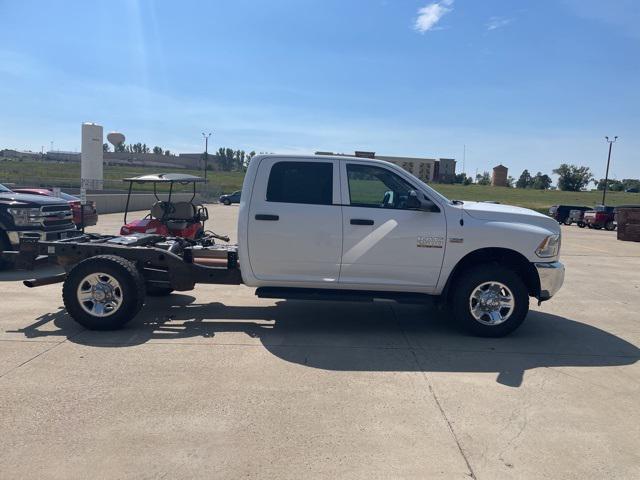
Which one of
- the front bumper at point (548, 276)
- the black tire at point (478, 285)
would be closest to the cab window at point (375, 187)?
the black tire at point (478, 285)

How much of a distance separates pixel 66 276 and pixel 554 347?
571cm

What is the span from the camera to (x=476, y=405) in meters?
4.06

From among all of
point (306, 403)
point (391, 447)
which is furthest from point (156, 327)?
point (391, 447)

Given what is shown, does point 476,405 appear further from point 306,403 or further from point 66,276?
point 66,276

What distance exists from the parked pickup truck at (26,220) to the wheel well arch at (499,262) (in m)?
6.43

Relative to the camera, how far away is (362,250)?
18.5 ft

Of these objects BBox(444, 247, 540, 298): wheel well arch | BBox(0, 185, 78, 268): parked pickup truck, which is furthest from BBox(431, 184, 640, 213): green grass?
BBox(444, 247, 540, 298): wheel well arch

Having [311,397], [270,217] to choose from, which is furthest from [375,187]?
[311,397]

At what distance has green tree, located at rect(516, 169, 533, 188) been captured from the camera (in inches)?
5950

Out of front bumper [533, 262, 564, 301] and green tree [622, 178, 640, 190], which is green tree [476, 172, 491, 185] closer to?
green tree [622, 178, 640, 190]

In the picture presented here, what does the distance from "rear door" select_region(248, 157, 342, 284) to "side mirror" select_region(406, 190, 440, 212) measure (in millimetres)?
809

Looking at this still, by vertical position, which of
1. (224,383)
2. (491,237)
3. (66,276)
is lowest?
(224,383)

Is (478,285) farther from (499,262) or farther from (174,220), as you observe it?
(174,220)

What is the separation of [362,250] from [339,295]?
0.59 meters
